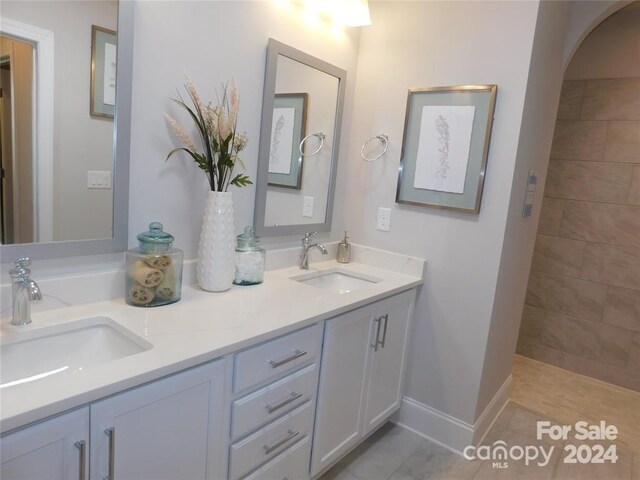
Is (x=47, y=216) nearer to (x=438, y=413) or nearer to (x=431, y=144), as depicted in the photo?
(x=431, y=144)

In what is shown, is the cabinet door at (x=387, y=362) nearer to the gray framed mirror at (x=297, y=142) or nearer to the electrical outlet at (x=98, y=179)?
the gray framed mirror at (x=297, y=142)

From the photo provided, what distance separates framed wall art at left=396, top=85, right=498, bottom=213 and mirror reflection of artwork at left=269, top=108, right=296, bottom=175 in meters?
0.60

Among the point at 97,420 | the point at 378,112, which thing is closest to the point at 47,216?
the point at 97,420

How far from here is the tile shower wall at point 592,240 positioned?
9.62ft

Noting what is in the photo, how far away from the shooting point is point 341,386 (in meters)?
1.77

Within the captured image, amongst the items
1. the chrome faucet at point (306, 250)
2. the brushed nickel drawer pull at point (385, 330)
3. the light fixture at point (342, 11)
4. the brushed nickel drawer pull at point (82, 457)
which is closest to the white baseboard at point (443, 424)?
the brushed nickel drawer pull at point (385, 330)

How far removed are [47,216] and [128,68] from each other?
0.53 metres

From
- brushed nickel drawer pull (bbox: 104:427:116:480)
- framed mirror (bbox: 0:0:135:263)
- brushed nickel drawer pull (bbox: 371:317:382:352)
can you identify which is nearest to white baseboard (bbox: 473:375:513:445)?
brushed nickel drawer pull (bbox: 371:317:382:352)

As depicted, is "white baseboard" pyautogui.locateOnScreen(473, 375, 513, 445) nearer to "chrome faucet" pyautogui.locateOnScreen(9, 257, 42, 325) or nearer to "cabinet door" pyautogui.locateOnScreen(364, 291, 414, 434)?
"cabinet door" pyautogui.locateOnScreen(364, 291, 414, 434)

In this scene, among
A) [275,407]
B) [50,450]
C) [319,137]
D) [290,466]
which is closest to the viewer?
[50,450]

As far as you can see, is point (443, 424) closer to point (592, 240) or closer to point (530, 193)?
point (530, 193)

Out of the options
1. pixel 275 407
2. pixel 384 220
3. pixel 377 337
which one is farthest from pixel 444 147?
pixel 275 407

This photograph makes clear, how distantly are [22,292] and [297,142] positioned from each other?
1316 mm

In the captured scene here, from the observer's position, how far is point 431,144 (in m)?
2.13
